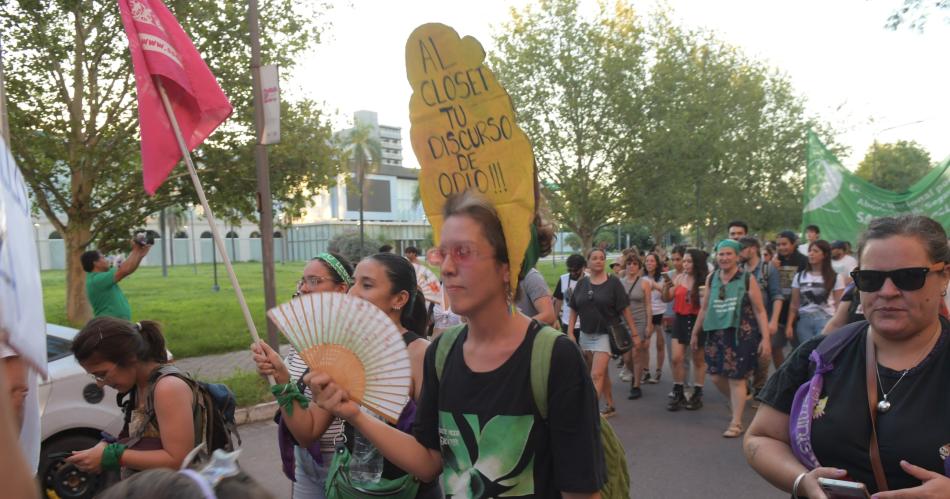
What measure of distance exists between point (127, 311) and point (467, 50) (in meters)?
7.06

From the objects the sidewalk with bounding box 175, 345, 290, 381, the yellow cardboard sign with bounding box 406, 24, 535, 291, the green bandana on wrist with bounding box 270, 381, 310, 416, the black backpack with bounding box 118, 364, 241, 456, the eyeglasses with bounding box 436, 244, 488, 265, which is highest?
the yellow cardboard sign with bounding box 406, 24, 535, 291

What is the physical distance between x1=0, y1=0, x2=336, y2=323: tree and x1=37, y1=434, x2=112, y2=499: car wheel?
799cm

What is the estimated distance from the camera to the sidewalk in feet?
33.0

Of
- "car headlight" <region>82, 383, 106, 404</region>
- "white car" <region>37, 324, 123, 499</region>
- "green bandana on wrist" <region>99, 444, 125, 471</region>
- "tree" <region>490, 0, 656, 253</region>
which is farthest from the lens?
"tree" <region>490, 0, 656, 253</region>

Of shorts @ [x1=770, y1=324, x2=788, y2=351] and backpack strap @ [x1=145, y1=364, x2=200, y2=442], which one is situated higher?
backpack strap @ [x1=145, y1=364, x2=200, y2=442]

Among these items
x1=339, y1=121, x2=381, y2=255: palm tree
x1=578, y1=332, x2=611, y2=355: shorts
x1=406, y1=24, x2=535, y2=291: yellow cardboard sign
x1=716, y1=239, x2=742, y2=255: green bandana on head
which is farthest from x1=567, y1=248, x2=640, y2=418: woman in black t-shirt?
x1=339, y1=121, x2=381, y2=255: palm tree

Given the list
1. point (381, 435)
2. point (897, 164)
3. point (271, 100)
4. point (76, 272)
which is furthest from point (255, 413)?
point (897, 164)

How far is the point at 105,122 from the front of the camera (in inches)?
458

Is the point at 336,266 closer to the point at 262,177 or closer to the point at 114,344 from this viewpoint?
the point at 114,344

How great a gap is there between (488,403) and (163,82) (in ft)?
7.69

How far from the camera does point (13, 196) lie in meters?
1.05

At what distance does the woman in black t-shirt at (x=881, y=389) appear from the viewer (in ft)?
6.07

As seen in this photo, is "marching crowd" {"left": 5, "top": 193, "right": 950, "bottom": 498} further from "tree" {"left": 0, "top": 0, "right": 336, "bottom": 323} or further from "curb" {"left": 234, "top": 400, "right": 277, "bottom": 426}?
"tree" {"left": 0, "top": 0, "right": 336, "bottom": 323}

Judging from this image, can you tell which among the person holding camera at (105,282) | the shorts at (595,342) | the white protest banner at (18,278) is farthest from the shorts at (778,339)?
the white protest banner at (18,278)
